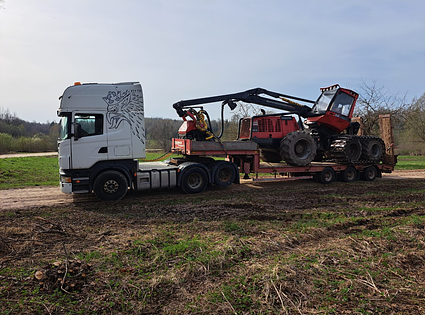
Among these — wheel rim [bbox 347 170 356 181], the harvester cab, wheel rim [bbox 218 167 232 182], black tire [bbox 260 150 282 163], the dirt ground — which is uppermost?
the harvester cab

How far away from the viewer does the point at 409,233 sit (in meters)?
5.71

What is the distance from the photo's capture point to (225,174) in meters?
11.6

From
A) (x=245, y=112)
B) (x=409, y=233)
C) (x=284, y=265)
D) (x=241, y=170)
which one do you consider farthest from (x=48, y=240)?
(x=245, y=112)

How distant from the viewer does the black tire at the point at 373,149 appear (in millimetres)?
13984

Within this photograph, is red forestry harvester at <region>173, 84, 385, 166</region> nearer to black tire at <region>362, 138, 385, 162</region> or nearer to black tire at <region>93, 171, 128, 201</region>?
black tire at <region>362, 138, 385, 162</region>

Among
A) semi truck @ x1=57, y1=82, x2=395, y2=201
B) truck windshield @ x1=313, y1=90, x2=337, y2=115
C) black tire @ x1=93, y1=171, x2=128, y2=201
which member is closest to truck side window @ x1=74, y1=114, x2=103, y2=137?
semi truck @ x1=57, y1=82, x2=395, y2=201

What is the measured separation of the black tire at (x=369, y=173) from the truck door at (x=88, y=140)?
471 inches

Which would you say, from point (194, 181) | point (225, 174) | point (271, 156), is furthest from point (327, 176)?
point (194, 181)

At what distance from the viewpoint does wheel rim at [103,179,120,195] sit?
940 cm

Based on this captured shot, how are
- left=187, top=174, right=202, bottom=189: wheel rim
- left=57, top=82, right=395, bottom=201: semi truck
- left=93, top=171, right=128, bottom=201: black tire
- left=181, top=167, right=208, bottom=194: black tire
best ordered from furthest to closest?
left=187, top=174, right=202, bottom=189: wheel rim → left=181, top=167, right=208, bottom=194: black tire → left=93, top=171, right=128, bottom=201: black tire → left=57, top=82, right=395, bottom=201: semi truck

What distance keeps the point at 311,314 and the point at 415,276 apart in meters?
1.94

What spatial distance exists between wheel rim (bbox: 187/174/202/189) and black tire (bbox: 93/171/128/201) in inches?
94.6

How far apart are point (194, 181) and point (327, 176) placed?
6333mm

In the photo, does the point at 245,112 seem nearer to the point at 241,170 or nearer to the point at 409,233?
the point at 241,170
